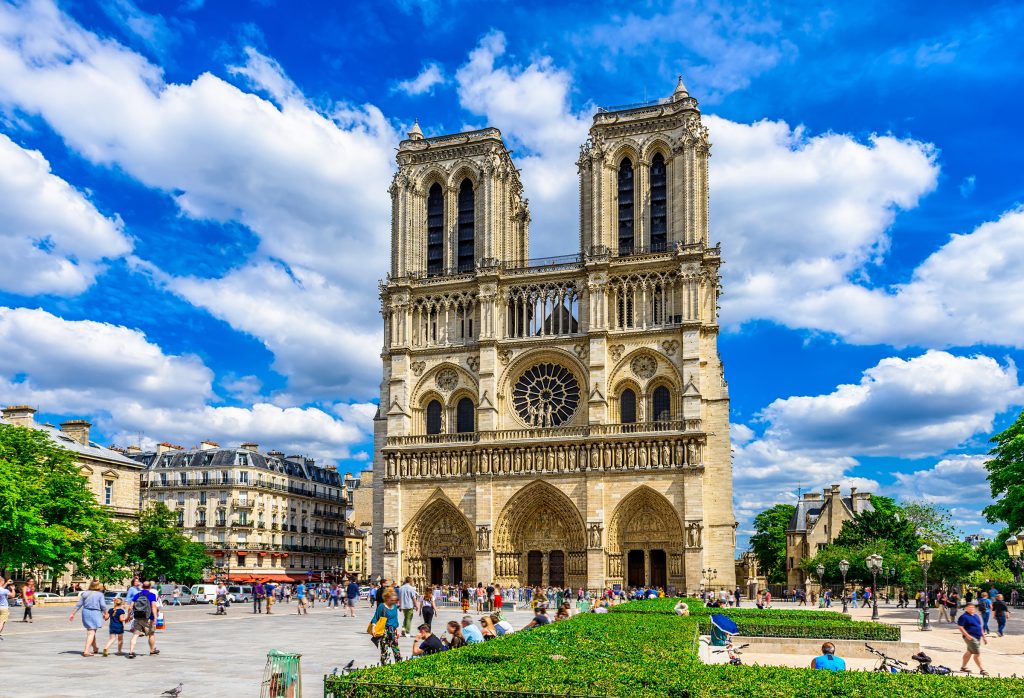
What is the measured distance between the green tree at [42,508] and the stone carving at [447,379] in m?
19.4

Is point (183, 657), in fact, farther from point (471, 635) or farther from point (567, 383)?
point (567, 383)

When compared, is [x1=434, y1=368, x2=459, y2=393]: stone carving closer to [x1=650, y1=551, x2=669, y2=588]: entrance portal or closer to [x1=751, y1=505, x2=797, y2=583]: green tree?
[x1=650, y1=551, x2=669, y2=588]: entrance portal

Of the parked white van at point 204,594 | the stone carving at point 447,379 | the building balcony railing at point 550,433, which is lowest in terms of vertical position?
the parked white van at point 204,594

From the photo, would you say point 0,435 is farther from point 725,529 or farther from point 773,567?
point 773,567

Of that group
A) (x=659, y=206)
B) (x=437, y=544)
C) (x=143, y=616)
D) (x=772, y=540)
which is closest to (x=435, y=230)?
(x=659, y=206)

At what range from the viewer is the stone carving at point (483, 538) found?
4994 centimetres

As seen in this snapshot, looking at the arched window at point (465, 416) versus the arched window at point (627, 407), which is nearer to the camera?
the arched window at point (627, 407)

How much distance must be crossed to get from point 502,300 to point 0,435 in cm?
2682

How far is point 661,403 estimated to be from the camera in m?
50.8

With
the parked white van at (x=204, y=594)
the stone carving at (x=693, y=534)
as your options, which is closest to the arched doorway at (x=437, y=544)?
the parked white van at (x=204, y=594)

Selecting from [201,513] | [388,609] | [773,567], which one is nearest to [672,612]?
[388,609]

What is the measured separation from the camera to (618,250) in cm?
5328

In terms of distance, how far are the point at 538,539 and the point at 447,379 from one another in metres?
10.5

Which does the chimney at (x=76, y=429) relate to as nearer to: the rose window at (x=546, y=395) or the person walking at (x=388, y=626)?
the rose window at (x=546, y=395)
